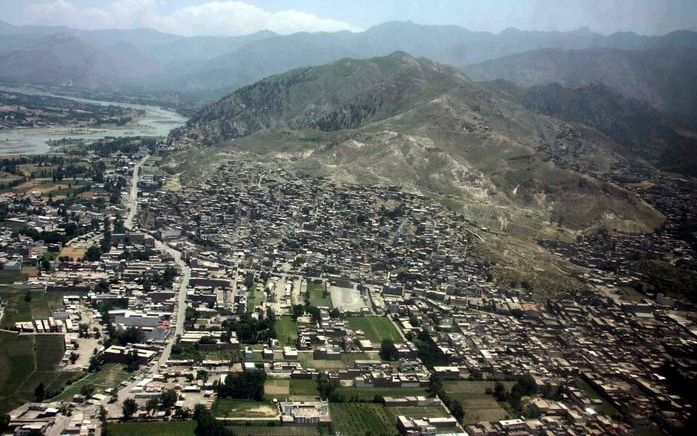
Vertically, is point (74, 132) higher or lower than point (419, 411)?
lower

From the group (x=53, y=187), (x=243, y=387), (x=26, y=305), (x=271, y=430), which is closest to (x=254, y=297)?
(x=243, y=387)

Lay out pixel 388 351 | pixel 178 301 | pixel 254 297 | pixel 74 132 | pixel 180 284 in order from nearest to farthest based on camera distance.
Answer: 1. pixel 388 351
2. pixel 178 301
3. pixel 254 297
4. pixel 180 284
5. pixel 74 132

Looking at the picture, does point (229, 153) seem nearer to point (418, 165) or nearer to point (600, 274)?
point (418, 165)

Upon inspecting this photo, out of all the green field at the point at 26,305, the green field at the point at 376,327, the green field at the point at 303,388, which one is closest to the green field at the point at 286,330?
the green field at the point at 376,327

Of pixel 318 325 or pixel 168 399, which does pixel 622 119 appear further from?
pixel 168 399

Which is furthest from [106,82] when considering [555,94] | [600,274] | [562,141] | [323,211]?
[600,274]
